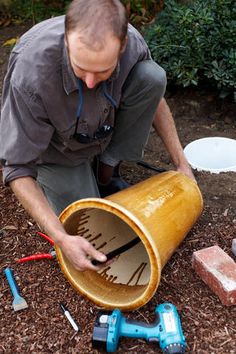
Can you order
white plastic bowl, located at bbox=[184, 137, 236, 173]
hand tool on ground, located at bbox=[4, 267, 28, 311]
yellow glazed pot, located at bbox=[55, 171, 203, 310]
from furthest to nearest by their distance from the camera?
white plastic bowl, located at bbox=[184, 137, 236, 173] → hand tool on ground, located at bbox=[4, 267, 28, 311] → yellow glazed pot, located at bbox=[55, 171, 203, 310]

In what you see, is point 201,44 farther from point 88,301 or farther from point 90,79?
point 88,301

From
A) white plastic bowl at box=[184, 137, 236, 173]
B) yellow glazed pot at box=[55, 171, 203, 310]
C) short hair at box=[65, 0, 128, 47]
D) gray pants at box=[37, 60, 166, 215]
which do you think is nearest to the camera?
short hair at box=[65, 0, 128, 47]

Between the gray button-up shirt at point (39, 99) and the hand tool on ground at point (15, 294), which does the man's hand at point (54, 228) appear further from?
the hand tool on ground at point (15, 294)

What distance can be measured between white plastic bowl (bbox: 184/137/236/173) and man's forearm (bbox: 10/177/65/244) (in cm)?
116

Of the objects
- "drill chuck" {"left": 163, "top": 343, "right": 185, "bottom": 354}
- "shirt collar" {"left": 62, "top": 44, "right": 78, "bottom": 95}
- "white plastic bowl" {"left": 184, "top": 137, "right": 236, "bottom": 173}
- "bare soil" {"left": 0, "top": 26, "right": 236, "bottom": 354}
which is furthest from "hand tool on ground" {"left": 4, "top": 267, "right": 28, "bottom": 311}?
"white plastic bowl" {"left": 184, "top": 137, "right": 236, "bottom": 173}

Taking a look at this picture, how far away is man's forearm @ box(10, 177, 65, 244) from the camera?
5.73 ft

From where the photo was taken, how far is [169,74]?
3023mm

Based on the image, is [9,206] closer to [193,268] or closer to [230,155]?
[193,268]

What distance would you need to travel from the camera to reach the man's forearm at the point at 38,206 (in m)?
1.75

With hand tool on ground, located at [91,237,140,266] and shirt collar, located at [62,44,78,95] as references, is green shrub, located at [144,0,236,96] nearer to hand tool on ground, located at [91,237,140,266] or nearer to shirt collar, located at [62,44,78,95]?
hand tool on ground, located at [91,237,140,266]

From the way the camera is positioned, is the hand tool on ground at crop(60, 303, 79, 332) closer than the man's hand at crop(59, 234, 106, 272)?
No

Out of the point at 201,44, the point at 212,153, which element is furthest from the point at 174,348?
the point at 201,44

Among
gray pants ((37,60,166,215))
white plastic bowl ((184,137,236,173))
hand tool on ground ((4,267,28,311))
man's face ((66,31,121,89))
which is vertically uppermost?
man's face ((66,31,121,89))

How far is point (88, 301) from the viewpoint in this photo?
1.98 meters
